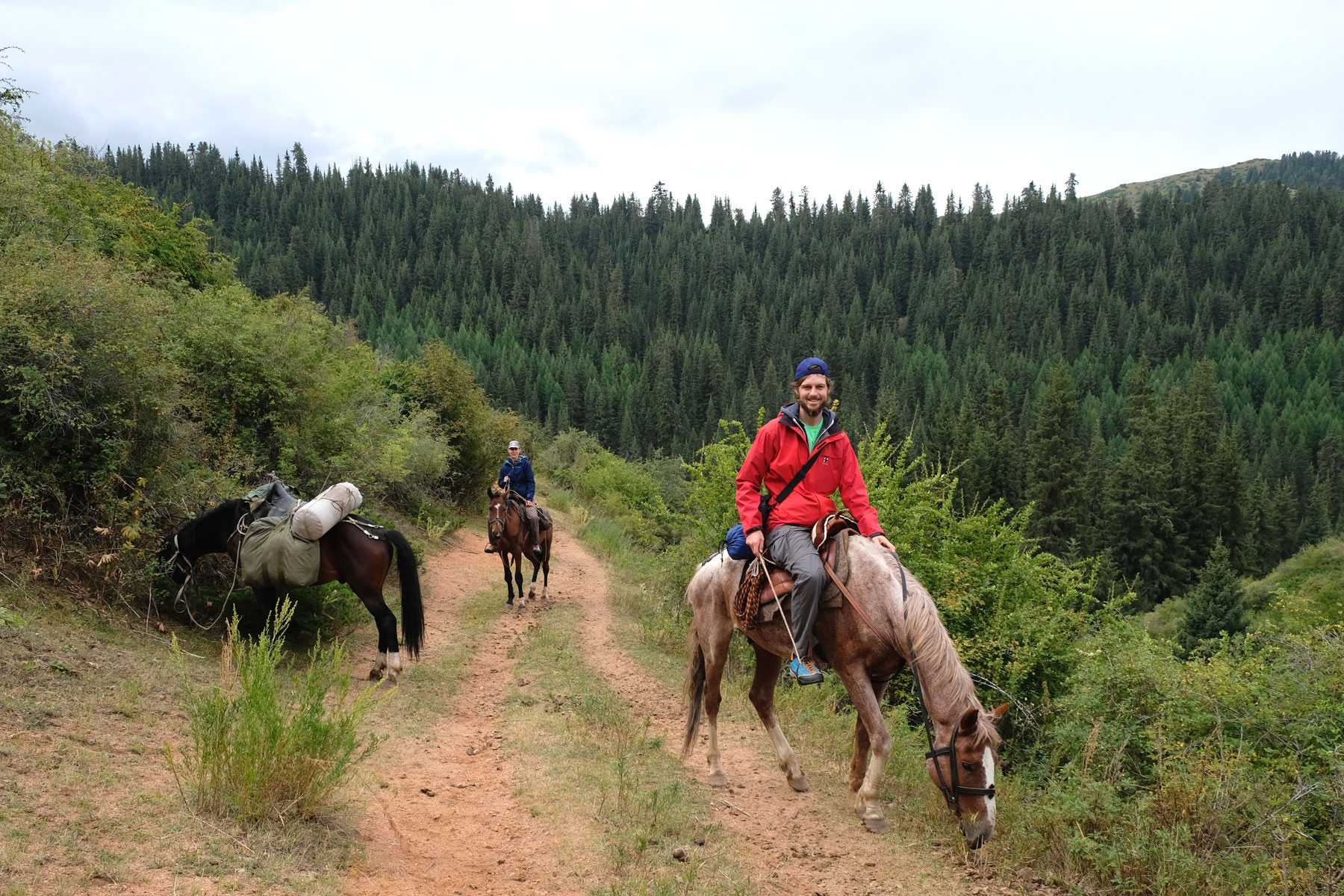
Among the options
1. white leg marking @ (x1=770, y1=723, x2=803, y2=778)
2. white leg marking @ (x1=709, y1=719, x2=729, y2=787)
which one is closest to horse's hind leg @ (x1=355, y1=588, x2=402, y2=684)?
white leg marking @ (x1=709, y1=719, x2=729, y2=787)

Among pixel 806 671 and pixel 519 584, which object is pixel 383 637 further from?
pixel 519 584

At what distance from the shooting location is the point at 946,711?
4.63 m

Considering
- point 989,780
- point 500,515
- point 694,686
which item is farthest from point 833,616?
point 500,515

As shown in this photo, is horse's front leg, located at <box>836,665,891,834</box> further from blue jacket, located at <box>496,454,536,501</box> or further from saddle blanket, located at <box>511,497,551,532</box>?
blue jacket, located at <box>496,454,536,501</box>

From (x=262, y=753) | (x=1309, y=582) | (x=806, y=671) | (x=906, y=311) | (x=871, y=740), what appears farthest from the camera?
(x=906, y=311)

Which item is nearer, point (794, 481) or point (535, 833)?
point (535, 833)

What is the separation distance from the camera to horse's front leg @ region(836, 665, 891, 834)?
493cm

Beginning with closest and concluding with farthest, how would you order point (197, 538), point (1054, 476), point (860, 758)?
1. point (860, 758)
2. point (197, 538)
3. point (1054, 476)

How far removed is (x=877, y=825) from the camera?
16.6 ft

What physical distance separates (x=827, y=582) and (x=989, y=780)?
147 centimetres

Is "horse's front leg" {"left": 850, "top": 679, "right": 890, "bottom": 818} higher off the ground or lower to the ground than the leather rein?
lower

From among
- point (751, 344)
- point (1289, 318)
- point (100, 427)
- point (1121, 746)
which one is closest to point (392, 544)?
point (100, 427)

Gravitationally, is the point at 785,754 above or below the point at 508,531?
below

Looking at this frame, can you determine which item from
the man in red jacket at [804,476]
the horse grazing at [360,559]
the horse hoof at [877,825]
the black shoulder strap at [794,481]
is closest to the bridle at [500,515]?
the horse grazing at [360,559]
